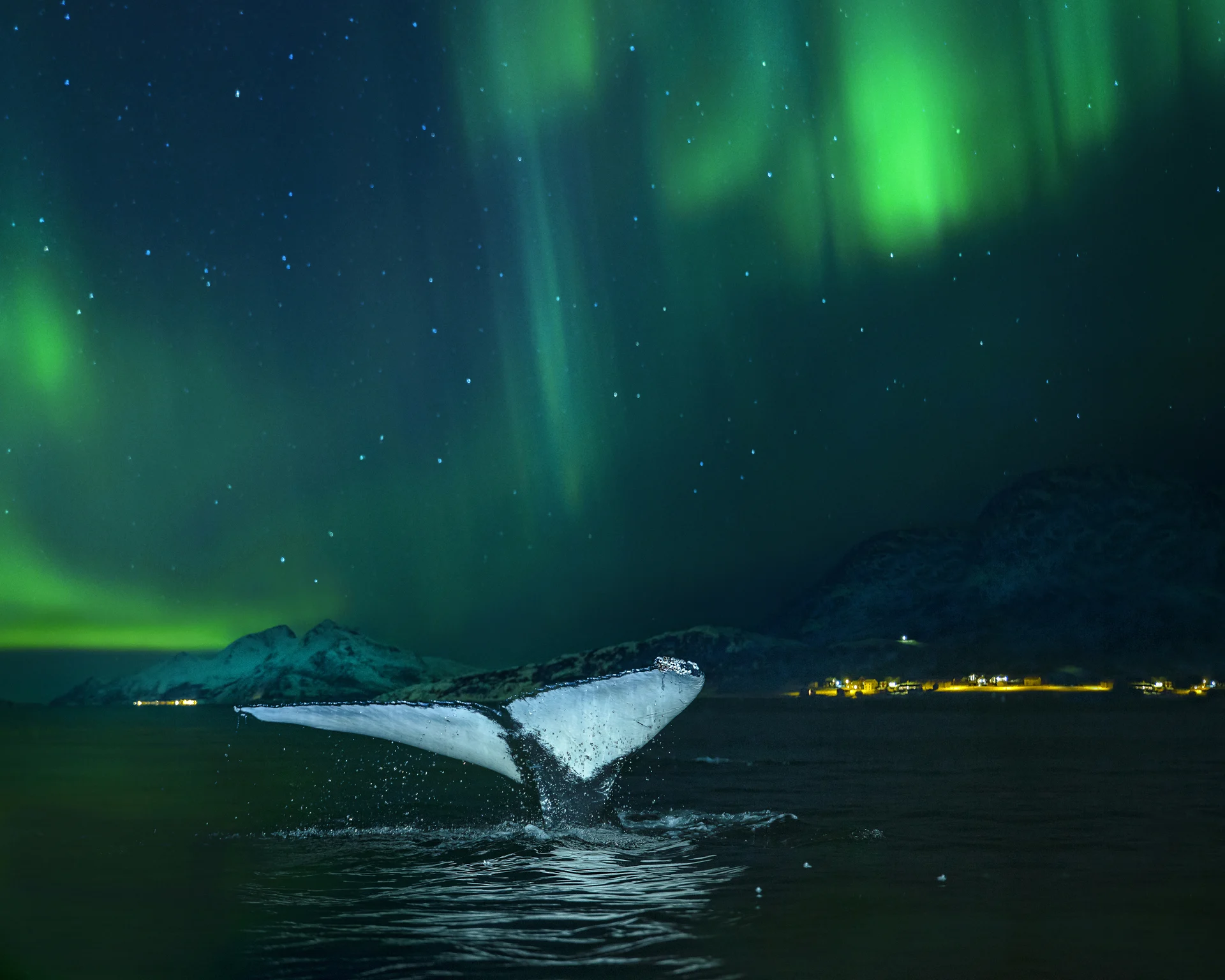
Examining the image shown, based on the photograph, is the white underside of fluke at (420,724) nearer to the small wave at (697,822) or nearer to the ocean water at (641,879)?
the ocean water at (641,879)

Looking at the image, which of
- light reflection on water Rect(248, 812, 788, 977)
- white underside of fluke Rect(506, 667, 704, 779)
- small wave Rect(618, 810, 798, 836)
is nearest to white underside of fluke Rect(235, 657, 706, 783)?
white underside of fluke Rect(506, 667, 704, 779)

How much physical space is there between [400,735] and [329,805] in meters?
23.1

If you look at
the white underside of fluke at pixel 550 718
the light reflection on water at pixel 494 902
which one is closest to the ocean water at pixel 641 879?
the light reflection on water at pixel 494 902

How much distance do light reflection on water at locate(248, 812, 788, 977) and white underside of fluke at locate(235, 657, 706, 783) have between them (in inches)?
92.5

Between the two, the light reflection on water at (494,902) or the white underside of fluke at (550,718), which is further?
the white underside of fluke at (550,718)

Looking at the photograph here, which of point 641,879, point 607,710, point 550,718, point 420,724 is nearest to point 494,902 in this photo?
point 641,879

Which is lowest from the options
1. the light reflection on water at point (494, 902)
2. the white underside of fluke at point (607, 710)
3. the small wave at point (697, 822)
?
the small wave at point (697, 822)

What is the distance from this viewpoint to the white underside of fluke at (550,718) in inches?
669

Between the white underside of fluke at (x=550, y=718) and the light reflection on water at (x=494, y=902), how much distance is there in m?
2.35

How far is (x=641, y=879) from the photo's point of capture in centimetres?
2008

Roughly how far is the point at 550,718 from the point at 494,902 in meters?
3.09

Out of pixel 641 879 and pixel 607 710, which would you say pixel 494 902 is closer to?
pixel 641 879

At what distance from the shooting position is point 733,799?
3559 cm

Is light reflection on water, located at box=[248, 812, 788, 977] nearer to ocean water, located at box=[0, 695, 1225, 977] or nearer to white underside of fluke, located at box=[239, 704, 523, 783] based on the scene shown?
ocean water, located at box=[0, 695, 1225, 977]
